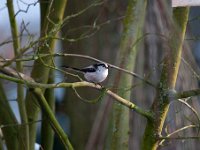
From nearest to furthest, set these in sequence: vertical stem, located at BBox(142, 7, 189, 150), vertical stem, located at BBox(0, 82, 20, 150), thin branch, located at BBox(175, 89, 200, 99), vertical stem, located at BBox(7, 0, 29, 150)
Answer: thin branch, located at BBox(175, 89, 200, 99) < vertical stem, located at BBox(142, 7, 189, 150) < vertical stem, located at BBox(7, 0, 29, 150) < vertical stem, located at BBox(0, 82, 20, 150)

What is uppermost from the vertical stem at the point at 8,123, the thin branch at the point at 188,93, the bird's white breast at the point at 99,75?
the thin branch at the point at 188,93

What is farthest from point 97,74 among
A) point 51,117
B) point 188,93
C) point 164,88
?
point 188,93

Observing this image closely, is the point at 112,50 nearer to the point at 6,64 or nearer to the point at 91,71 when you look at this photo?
the point at 91,71

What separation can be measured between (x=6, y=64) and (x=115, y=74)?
0.72 m

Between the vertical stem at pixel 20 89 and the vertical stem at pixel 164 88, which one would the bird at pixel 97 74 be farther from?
the vertical stem at pixel 164 88

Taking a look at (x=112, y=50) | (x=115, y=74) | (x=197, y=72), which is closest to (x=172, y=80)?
(x=197, y=72)

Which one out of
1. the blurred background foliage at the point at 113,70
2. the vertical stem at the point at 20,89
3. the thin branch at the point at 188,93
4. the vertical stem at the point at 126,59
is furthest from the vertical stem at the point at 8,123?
the thin branch at the point at 188,93

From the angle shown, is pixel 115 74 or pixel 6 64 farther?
pixel 115 74

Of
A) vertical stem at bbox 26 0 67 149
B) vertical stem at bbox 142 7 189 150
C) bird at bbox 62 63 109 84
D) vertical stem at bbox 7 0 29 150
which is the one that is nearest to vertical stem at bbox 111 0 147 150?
vertical stem at bbox 142 7 189 150

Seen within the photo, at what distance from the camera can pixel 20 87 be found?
3.99 m

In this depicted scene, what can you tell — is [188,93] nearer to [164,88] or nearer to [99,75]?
[164,88]

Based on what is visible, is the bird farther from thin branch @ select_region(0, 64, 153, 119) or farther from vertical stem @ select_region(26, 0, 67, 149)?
thin branch @ select_region(0, 64, 153, 119)

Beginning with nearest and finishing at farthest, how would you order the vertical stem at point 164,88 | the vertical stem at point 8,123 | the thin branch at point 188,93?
the thin branch at point 188,93
the vertical stem at point 164,88
the vertical stem at point 8,123

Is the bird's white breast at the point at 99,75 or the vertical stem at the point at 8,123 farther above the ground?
the bird's white breast at the point at 99,75
